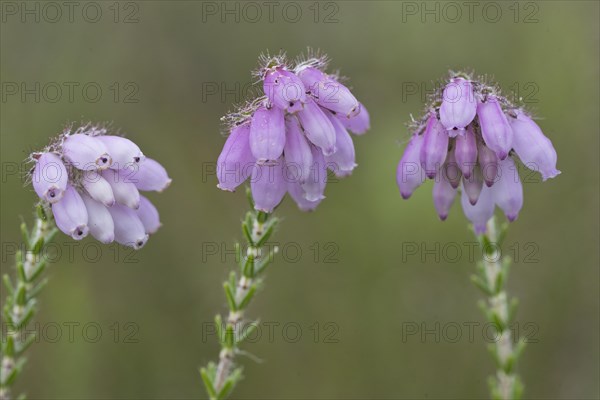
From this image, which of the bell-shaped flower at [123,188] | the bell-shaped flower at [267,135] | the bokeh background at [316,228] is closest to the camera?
the bell-shaped flower at [267,135]

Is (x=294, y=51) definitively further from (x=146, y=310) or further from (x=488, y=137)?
(x=488, y=137)

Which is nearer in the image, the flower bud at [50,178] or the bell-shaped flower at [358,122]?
the flower bud at [50,178]

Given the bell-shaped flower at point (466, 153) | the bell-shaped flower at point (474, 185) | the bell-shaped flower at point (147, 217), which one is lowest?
the bell-shaped flower at point (147, 217)

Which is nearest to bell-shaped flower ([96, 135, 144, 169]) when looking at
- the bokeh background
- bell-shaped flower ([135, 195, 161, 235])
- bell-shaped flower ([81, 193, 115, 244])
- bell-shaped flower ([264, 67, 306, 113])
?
bell-shaped flower ([81, 193, 115, 244])

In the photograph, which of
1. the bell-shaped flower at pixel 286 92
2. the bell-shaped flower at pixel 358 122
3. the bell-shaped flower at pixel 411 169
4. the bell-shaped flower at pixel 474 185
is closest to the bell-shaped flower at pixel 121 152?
the bell-shaped flower at pixel 286 92

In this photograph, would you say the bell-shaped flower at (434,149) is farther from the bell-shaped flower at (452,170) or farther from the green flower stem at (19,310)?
the green flower stem at (19,310)

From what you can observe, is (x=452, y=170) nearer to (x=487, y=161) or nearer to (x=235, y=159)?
(x=487, y=161)

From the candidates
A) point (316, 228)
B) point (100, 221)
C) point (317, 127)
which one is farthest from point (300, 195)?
point (316, 228)
